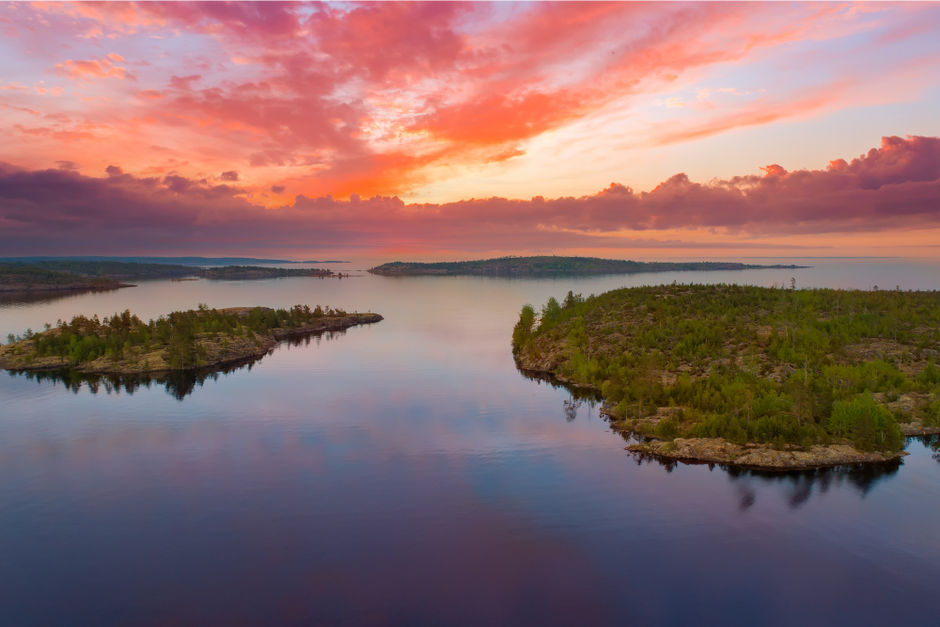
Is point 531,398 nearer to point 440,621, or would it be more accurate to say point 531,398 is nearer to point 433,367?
point 433,367

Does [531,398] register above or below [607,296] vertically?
below

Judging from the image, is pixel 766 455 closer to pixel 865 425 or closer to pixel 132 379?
pixel 865 425

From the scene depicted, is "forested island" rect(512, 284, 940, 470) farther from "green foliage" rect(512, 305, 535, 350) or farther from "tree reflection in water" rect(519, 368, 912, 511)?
"tree reflection in water" rect(519, 368, 912, 511)

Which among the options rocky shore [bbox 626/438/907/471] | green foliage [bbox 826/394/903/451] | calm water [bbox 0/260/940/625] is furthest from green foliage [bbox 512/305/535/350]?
green foliage [bbox 826/394/903/451]

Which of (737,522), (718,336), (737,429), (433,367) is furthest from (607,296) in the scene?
(737,522)

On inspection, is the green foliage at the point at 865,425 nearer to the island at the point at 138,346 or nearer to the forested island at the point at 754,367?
the forested island at the point at 754,367

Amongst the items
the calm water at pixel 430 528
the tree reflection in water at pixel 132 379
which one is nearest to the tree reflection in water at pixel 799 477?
the calm water at pixel 430 528
